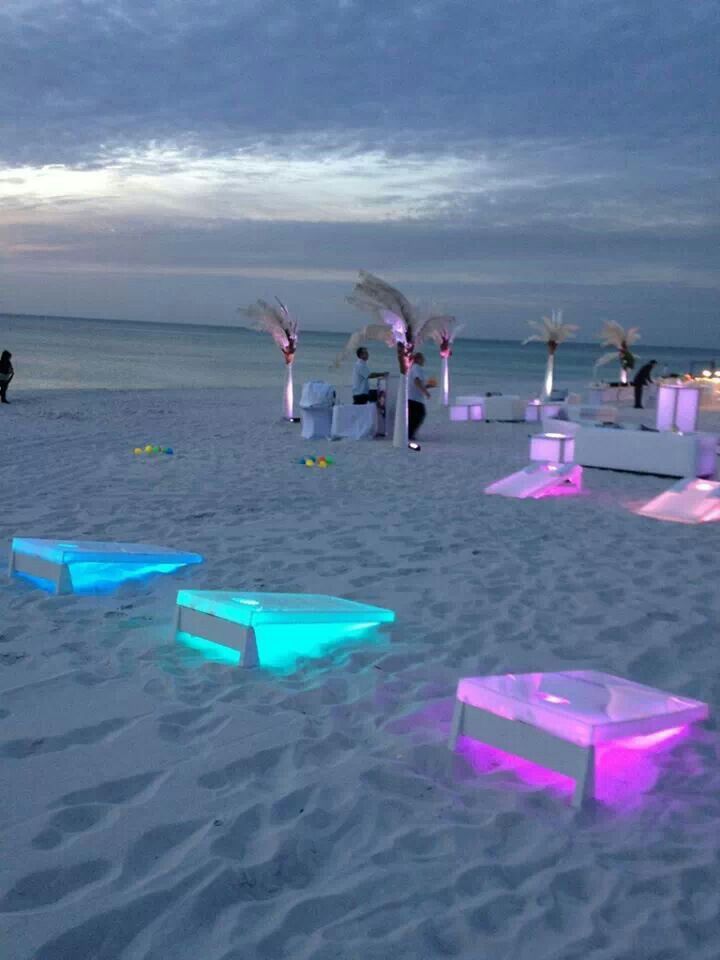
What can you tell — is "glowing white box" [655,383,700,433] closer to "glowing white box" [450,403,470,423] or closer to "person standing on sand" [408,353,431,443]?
"person standing on sand" [408,353,431,443]

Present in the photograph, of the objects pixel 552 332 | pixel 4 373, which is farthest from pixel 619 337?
pixel 4 373

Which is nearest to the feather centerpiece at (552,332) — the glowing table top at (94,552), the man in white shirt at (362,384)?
the man in white shirt at (362,384)

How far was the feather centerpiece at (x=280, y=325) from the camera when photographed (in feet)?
52.4

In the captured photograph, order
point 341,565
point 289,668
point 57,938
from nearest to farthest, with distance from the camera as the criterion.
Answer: point 57,938, point 289,668, point 341,565

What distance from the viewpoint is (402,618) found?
480 centimetres

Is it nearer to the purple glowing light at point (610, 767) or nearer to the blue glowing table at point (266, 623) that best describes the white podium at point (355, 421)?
the blue glowing table at point (266, 623)

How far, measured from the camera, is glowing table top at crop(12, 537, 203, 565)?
4.95m

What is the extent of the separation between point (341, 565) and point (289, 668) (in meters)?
1.82

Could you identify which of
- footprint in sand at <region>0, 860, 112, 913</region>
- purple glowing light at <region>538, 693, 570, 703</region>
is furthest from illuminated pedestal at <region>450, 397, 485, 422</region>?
footprint in sand at <region>0, 860, 112, 913</region>

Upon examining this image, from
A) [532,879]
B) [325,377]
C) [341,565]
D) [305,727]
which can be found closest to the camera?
[532,879]

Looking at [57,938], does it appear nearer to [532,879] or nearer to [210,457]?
[532,879]

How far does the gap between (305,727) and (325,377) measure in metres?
36.0

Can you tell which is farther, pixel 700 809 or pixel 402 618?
pixel 402 618

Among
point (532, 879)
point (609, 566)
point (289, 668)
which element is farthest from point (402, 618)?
point (532, 879)
